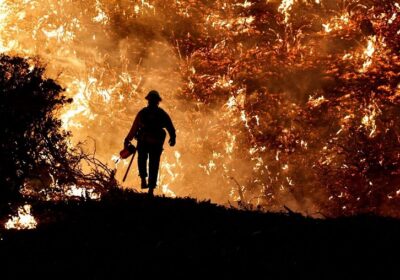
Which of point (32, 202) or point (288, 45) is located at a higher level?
point (288, 45)

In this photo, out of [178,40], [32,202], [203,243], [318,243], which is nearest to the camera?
[318,243]

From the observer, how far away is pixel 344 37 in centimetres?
1653

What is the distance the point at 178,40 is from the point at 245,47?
3.17 m

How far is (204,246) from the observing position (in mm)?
4539

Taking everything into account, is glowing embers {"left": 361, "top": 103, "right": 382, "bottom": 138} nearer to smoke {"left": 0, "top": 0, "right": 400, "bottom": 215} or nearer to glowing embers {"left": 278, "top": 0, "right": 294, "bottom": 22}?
smoke {"left": 0, "top": 0, "right": 400, "bottom": 215}

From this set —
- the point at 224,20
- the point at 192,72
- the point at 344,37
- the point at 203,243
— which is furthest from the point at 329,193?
the point at 203,243

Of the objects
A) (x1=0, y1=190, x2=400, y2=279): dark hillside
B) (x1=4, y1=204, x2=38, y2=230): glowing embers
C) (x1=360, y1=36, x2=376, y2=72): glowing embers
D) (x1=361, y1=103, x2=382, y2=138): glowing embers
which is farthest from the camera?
(x1=360, y1=36, x2=376, y2=72): glowing embers

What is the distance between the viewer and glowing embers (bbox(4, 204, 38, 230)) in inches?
354

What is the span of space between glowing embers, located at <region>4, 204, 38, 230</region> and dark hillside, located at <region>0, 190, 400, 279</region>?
304 cm

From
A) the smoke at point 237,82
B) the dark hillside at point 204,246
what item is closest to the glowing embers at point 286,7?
the smoke at point 237,82

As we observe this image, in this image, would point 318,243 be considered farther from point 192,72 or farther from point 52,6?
point 52,6

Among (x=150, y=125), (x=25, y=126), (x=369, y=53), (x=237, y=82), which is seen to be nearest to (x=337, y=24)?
(x=369, y=53)

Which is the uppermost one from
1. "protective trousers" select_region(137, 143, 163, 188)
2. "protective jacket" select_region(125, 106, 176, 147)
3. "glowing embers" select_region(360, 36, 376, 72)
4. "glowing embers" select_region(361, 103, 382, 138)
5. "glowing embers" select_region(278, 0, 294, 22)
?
"glowing embers" select_region(278, 0, 294, 22)

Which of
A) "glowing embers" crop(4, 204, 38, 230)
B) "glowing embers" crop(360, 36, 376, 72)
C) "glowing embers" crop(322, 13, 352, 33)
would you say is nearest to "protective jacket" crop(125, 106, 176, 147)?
"glowing embers" crop(4, 204, 38, 230)
